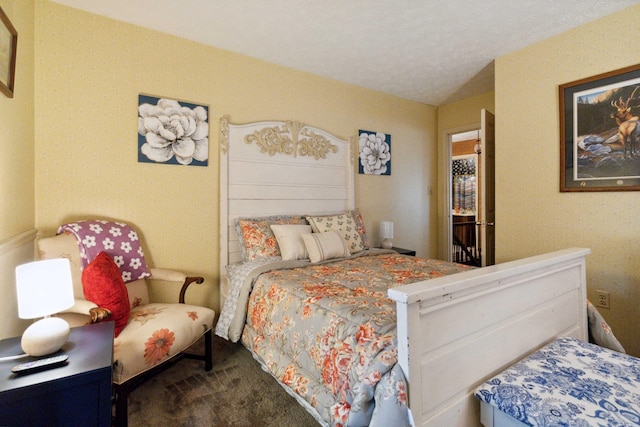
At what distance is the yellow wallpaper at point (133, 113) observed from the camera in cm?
215

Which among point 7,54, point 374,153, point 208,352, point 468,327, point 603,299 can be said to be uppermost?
point 7,54

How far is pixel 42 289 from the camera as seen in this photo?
1247 millimetres

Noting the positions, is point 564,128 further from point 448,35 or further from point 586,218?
point 448,35

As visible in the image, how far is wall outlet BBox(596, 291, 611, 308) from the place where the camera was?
2387 millimetres

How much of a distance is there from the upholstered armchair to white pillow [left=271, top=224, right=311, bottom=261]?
71 centimetres

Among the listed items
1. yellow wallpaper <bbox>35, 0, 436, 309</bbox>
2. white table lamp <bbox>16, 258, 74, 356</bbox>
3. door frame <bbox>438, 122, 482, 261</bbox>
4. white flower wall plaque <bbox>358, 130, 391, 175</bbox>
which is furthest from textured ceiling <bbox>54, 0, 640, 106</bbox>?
white table lamp <bbox>16, 258, 74, 356</bbox>

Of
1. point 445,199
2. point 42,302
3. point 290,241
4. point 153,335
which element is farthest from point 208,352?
point 445,199

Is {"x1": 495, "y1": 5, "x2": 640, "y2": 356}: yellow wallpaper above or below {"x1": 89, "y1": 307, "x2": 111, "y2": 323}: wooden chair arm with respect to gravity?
above

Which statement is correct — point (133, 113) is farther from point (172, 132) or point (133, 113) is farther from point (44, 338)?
point (44, 338)

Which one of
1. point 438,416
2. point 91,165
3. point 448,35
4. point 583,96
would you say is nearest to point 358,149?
point 448,35

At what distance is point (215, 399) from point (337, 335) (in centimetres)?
99

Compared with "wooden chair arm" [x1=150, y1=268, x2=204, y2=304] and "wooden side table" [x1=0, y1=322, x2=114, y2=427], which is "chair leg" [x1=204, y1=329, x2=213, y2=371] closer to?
"wooden chair arm" [x1=150, y1=268, x2=204, y2=304]

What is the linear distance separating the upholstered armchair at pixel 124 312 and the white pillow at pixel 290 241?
0.71 meters

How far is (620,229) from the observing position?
2320 mm
